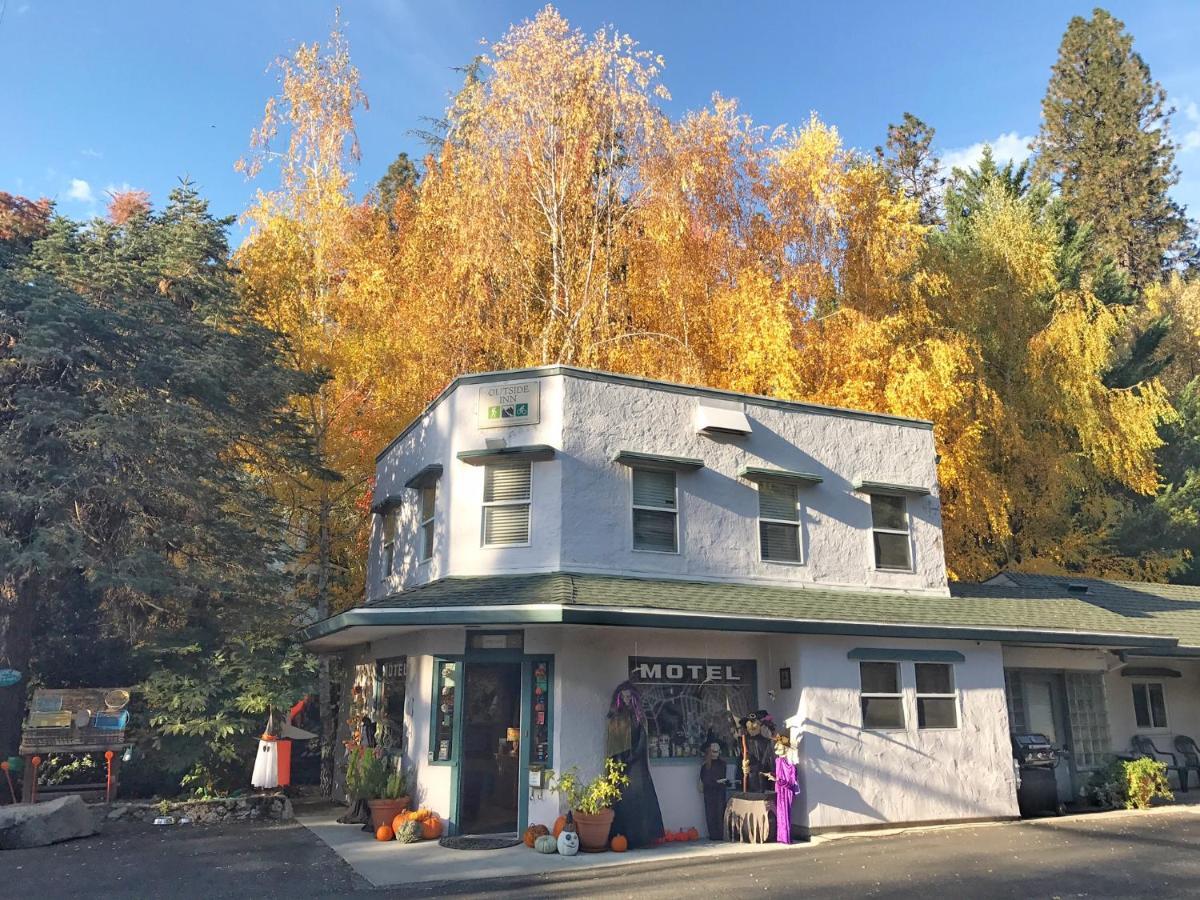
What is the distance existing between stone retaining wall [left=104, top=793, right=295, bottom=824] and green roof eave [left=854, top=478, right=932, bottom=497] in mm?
A: 11907

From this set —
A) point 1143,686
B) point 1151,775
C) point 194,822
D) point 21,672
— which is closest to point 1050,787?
point 1151,775

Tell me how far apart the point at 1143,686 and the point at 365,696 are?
16319mm

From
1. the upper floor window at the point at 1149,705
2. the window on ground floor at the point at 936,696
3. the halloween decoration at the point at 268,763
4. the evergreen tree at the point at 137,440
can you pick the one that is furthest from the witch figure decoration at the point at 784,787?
the upper floor window at the point at 1149,705

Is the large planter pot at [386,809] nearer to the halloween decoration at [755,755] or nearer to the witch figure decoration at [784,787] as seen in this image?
the halloween decoration at [755,755]

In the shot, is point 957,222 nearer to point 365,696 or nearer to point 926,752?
point 926,752

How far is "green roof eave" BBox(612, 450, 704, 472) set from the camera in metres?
13.5

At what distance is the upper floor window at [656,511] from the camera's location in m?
13.6

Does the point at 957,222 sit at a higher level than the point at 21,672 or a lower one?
higher

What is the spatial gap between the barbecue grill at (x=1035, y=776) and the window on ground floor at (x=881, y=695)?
285 cm

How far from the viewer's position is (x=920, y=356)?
21031 mm

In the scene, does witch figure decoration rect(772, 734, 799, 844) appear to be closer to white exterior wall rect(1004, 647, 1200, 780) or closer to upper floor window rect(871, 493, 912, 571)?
upper floor window rect(871, 493, 912, 571)

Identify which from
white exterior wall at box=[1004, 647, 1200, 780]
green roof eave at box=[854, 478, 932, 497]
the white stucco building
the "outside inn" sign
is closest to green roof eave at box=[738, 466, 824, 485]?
the white stucco building

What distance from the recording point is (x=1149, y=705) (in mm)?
17719

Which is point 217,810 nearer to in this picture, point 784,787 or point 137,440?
point 137,440
